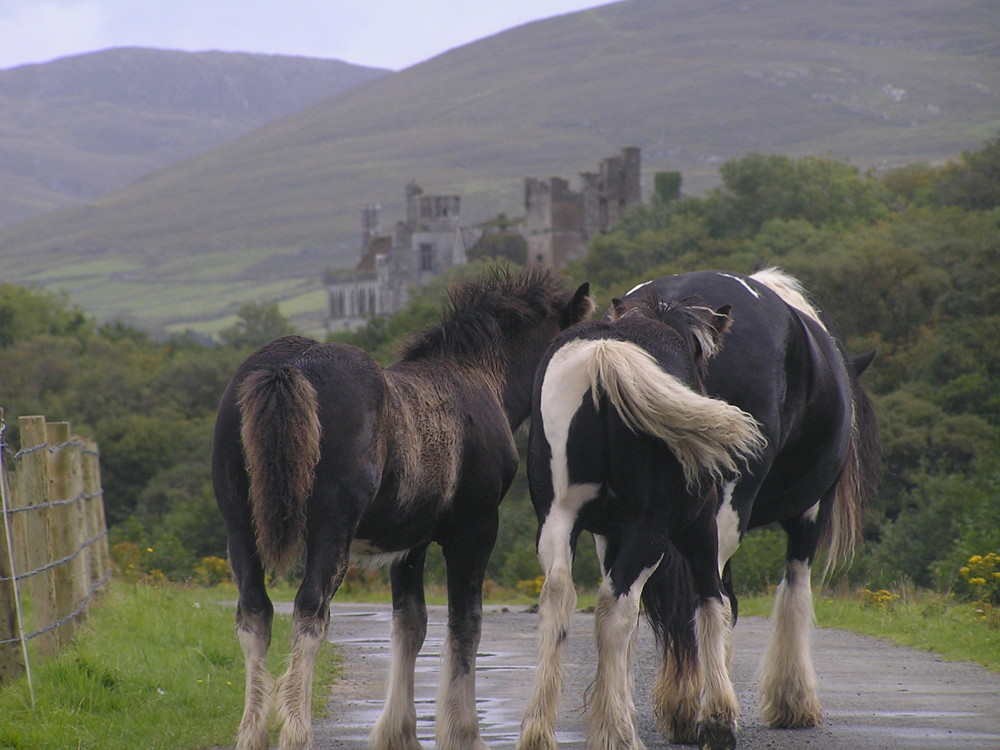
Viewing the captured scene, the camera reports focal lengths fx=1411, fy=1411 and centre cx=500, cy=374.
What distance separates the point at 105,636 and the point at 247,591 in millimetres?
4672

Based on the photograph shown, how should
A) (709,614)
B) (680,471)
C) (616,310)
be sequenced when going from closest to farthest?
(680,471), (709,614), (616,310)

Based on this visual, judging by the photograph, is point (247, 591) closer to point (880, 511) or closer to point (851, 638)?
point (851, 638)

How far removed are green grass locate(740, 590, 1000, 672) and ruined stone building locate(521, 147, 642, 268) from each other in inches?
A: 4623

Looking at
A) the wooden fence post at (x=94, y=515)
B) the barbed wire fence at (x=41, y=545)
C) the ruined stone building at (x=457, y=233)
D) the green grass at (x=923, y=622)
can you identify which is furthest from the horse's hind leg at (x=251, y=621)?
the ruined stone building at (x=457, y=233)

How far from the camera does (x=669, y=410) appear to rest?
19.7ft

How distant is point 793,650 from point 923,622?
441 cm

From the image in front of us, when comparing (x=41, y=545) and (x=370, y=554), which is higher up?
(x=370, y=554)

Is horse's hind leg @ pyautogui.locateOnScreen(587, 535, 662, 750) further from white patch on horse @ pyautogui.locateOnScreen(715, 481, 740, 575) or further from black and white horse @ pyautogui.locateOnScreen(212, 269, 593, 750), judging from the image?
black and white horse @ pyautogui.locateOnScreen(212, 269, 593, 750)

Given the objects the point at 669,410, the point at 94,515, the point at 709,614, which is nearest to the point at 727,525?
the point at 709,614

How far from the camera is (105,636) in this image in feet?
34.2

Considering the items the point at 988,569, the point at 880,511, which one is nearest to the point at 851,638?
the point at 988,569

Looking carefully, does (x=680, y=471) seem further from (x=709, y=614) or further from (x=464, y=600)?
(x=464, y=600)

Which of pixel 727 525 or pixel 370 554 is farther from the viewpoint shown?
pixel 727 525

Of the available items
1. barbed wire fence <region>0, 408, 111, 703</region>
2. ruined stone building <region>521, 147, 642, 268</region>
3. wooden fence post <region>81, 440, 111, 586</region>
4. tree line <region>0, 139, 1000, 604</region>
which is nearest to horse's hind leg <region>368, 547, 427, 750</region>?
tree line <region>0, 139, 1000, 604</region>
